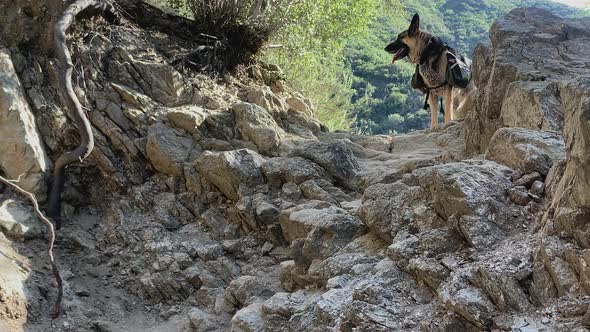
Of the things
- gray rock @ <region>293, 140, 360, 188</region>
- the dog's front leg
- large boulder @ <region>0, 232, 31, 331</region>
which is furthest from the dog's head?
large boulder @ <region>0, 232, 31, 331</region>

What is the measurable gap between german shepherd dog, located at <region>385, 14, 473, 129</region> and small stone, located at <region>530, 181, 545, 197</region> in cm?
440

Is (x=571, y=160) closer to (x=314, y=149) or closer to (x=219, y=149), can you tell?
(x=314, y=149)

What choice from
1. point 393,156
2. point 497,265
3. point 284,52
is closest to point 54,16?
point 393,156

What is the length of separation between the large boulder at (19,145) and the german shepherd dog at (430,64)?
5.13m

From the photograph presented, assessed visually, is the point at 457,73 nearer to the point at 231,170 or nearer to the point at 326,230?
the point at 231,170

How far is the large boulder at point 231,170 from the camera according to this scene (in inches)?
227

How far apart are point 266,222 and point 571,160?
10.2 ft

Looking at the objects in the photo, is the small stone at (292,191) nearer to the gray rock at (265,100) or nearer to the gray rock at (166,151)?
the gray rock at (166,151)

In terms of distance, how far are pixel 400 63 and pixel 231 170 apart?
4277cm

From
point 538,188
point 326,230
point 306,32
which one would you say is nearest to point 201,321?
point 326,230

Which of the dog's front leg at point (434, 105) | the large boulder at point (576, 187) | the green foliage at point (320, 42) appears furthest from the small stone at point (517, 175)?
the green foliage at point (320, 42)

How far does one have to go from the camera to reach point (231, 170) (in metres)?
5.77

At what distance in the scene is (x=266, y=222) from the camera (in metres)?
5.43

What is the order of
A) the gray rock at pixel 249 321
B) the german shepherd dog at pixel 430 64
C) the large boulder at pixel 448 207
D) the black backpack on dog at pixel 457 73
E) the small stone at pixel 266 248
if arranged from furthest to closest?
the german shepherd dog at pixel 430 64 → the black backpack on dog at pixel 457 73 → the small stone at pixel 266 248 → the gray rock at pixel 249 321 → the large boulder at pixel 448 207
